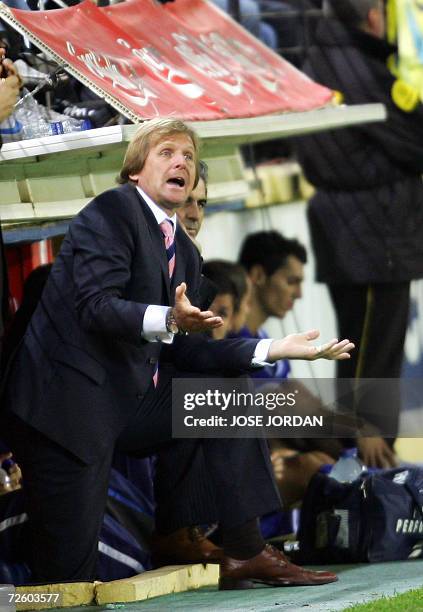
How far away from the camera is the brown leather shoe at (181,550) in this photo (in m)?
4.55

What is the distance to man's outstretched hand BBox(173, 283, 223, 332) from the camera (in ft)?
11.8

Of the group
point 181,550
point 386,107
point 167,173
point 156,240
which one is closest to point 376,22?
point 386,107

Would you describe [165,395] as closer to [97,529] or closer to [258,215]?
[97,529]

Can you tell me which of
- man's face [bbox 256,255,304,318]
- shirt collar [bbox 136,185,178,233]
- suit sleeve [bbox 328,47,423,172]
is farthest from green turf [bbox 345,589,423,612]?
suit sleeve [bbox 328,47,423,172]

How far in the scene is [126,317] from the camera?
147 inches

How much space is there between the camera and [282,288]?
18.6ft

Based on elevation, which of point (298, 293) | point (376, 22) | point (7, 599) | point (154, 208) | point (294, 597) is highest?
point (376, 22)

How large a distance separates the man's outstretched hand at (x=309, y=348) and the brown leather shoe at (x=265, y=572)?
2.20ft

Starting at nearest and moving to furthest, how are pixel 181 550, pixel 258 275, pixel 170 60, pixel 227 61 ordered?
pixel 181 550 → pixel 170 60 → pixel 227 61 → pixel 258 275

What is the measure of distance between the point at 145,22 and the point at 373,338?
59.5 inches

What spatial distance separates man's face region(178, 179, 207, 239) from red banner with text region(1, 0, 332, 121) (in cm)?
24

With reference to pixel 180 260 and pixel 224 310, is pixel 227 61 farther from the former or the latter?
pixel 180 260

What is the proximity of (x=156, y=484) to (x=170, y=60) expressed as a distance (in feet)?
5.04

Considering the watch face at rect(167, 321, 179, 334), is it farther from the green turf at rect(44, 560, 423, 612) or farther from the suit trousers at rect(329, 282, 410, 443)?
the suit trousers at rect(329, 282, 410, 443)
